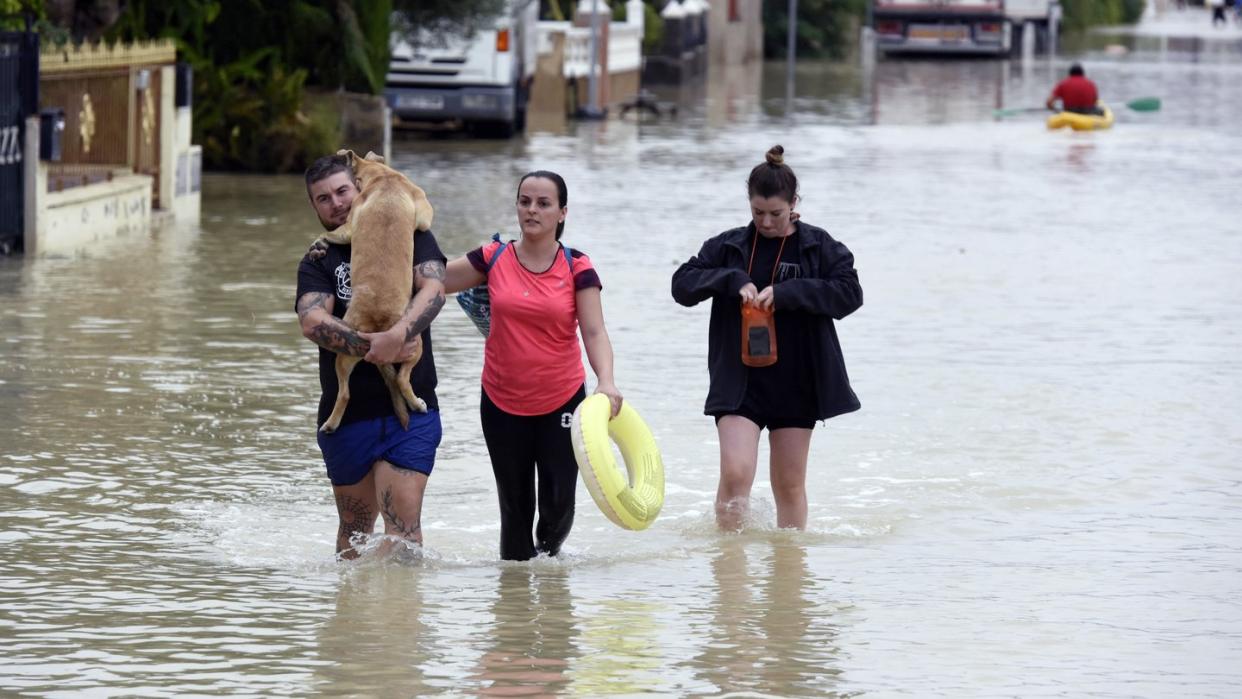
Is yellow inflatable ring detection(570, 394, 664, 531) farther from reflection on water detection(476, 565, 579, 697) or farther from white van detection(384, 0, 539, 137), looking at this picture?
white van detection(384, 0, 539, 137)

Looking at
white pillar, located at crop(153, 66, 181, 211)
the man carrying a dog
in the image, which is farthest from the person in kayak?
the man carrying a dog

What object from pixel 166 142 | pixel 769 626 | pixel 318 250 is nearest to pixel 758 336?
pixel 769 626

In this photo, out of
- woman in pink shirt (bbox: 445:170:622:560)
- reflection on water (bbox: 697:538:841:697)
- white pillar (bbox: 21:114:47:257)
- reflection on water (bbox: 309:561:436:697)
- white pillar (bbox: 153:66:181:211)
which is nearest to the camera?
reflection on water (bbox: 309:561:436:697)

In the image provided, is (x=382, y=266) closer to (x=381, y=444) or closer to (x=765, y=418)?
(x=381, y=444)

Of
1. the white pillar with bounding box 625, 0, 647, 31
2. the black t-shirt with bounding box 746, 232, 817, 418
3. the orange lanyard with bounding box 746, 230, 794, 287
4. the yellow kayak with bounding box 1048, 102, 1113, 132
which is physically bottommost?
the black t-shirt with bounding box 746, 232, 817, 418

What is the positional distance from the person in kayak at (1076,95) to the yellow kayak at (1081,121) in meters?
0.12

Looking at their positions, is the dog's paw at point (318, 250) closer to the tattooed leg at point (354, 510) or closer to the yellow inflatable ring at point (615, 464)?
the tattooed leg at point (354, 510)

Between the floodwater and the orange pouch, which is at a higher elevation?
the orange pouch

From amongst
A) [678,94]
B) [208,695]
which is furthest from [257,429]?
[678,94]

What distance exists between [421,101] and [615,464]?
79.5ft

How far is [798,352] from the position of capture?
7824mm

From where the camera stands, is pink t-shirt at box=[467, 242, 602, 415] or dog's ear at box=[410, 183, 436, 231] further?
pink t-shirt at box=[467, 242, 602, 415]

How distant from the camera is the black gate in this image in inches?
641

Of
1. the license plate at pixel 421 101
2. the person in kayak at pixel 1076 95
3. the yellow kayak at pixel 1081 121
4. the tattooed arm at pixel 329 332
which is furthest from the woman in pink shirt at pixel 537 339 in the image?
the yellow kayak at pixel 1081 121
